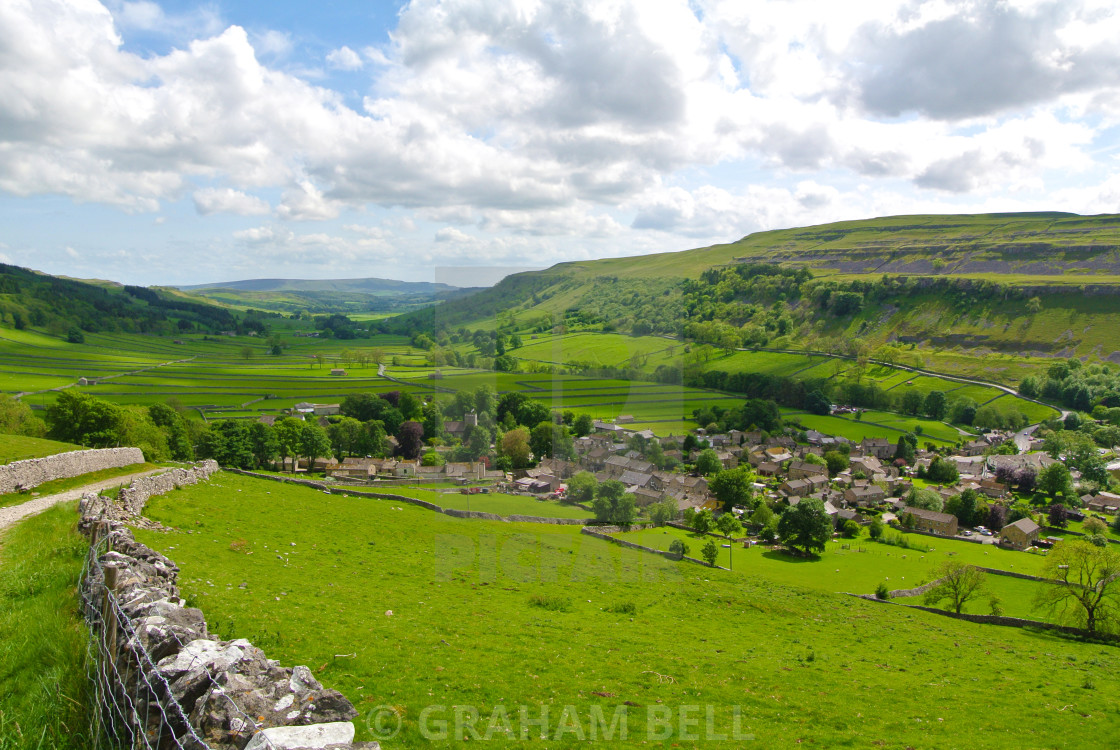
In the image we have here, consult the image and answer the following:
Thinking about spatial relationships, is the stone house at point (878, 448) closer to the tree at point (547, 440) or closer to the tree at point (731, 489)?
the tree at point (731, 489)

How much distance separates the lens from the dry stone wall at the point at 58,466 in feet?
67.7

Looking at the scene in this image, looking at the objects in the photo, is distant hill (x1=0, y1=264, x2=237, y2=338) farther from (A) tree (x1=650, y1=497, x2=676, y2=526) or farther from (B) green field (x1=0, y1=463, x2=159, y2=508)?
(A) tree (x1=650, y1=497, x2=676, y2=526)

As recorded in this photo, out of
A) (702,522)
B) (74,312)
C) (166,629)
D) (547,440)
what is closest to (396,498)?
(702,522)

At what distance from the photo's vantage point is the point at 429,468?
62.9 m

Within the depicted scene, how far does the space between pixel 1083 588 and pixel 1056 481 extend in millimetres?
49744

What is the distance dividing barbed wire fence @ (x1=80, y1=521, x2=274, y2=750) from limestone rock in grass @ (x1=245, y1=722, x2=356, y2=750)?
0.27 ft

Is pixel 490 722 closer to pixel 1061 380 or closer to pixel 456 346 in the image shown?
pixel 456 346

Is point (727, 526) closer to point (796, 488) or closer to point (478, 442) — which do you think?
point (796, 488)

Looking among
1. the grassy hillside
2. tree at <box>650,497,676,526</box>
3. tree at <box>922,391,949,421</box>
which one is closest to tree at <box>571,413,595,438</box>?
tree at <box>650,497,676,526</box>

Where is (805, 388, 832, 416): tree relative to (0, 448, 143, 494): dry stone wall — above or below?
below

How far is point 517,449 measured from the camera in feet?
222

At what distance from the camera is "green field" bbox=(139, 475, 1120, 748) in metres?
10.6

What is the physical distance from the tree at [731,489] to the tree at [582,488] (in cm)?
1611

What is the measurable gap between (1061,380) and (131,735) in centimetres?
14432
